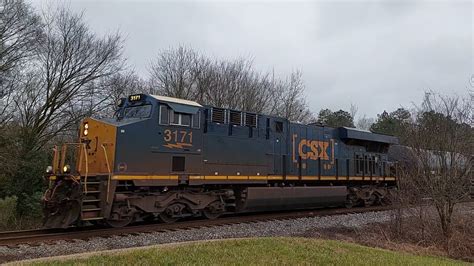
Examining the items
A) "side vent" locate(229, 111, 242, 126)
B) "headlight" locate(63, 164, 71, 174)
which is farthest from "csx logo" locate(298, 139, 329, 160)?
"headlight" locate(63, 164, 71, 174)

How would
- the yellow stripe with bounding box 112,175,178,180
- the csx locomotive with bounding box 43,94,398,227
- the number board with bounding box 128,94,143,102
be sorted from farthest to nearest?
the number board with bounding box 128,94,143,102 → the yellow stripe with bounding box 112,175,178,180 → the csx locomotive with bounding box 43,94,398,227

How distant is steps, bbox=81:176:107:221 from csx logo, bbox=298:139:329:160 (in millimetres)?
8121

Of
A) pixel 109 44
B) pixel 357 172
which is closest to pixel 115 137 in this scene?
pixel 357 172

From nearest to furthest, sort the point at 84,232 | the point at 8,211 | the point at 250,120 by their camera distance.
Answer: the point at 84,232 < the point at 250,120 < the point at 8,211

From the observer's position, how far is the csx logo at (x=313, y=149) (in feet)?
53.6

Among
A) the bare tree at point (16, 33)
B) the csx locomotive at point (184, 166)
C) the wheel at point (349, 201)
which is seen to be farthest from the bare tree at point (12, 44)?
the wheel at point (349, 201)

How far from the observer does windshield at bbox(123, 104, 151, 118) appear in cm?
1162

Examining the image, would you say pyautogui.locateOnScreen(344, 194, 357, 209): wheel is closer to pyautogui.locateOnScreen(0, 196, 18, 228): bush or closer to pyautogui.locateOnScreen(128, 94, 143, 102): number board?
pyautogui.locateOnScreen(128, 94, 143, 102): number board

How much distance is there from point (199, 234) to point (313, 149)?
775 centimetres

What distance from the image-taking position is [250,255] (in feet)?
23.2

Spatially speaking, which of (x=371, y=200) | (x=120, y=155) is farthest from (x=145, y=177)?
(x=371, y=200)

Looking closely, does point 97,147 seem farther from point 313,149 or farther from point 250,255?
point 313,149

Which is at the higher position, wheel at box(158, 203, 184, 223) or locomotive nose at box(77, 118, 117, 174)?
locomotive nose at box(77, 118, 117, 174)

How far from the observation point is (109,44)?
25.2m
